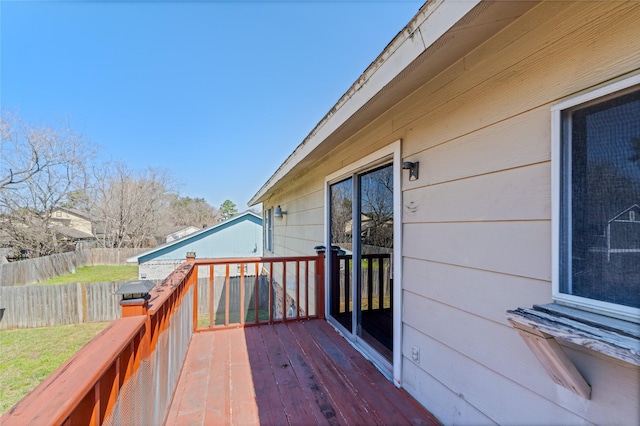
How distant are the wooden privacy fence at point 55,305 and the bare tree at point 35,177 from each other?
8.88 m

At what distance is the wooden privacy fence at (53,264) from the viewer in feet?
41.8

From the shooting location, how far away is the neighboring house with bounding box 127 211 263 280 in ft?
43.9

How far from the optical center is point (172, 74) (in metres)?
8.24

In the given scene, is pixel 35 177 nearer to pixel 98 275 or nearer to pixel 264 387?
pixel 98 275

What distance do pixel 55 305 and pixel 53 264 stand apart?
26.4ft

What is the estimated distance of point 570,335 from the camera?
2.97 feet

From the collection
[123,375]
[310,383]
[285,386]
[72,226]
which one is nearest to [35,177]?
[72,226]

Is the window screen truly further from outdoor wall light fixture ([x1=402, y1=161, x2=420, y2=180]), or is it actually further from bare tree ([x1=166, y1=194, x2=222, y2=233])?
bare tree ([x1=166, y1=194, x2=222, y2=233])

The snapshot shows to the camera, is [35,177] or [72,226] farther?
[72,226]

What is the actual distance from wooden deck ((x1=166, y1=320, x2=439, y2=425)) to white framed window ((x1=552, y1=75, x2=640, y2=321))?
1332 millimetres

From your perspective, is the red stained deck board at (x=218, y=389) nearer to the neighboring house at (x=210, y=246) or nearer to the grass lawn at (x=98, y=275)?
the neighboring house at (x=210, y=246)

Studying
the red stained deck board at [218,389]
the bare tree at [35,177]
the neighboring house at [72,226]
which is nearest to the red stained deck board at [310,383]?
the red stained deck board at [218,389]

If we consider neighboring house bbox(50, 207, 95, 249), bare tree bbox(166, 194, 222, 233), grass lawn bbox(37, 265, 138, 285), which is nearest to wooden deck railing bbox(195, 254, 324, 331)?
grass lawn bbox(37, 265, 138, 285)

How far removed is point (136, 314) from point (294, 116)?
29.5 ft
